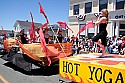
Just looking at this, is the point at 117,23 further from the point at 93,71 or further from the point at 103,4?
the point at 93,71

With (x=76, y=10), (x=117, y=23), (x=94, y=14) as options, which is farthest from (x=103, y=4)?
(x=76, y=10)

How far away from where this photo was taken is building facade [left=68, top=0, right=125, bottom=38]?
19.5 meters

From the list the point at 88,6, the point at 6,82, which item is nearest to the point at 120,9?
the point at 88,6

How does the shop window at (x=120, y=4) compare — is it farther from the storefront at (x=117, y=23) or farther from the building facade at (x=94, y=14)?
the storefront at (x=117, y=23)

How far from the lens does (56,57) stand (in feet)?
23.8

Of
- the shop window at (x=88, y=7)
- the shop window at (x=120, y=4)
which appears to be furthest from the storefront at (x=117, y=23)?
the shop window at (x=88, y=7)

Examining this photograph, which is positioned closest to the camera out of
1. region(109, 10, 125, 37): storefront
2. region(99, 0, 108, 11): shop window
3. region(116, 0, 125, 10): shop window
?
region(109, 10, 125, 37): storefront

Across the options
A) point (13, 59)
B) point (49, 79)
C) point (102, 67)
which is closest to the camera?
point (102, 67)

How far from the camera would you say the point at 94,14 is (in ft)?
71.7

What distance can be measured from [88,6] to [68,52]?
16.1 metres

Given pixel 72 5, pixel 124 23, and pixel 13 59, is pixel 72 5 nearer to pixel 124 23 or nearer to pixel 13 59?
pixel 124 23

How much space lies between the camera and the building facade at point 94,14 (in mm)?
19531

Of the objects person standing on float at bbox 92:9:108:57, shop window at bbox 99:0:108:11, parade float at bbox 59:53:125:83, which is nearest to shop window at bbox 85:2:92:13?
shop window at bbox 99:0:108:11

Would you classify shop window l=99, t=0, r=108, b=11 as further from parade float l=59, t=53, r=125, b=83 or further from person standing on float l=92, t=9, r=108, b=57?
parade float l=59, t=53, r=125, b=83
